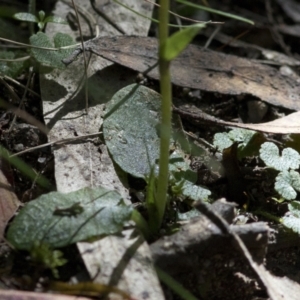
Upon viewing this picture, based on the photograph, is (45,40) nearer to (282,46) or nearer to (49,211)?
(49,211)

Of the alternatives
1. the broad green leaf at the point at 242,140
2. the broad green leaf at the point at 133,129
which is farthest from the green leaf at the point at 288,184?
the broad green leaf at the point at 133,129

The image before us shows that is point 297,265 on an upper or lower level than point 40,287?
lower

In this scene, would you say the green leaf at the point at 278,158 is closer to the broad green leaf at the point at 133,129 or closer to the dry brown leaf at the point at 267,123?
the dry brown leaf at the point at 267,123

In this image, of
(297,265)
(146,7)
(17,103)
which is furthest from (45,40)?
(297,265)

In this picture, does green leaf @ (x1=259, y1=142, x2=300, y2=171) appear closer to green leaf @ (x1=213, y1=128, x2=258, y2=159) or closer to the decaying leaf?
green leaf @ (x1=213, y1=128, x2=258, y2=159)

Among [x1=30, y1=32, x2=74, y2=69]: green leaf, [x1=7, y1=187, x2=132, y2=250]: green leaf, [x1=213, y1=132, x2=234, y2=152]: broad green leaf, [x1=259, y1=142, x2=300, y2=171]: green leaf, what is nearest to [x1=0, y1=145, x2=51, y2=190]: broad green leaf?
[x1=7, y1=187, x2=132, y2=250]: green leaf

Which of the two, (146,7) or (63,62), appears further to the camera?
(146,7)
